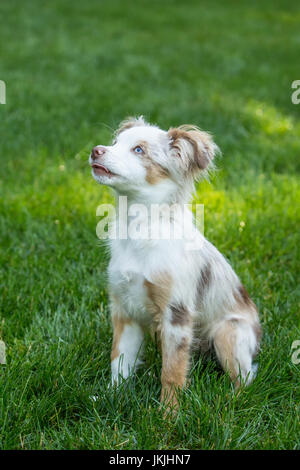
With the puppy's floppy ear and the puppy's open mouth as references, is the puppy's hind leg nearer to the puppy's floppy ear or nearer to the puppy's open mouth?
the puppy's floppy ear

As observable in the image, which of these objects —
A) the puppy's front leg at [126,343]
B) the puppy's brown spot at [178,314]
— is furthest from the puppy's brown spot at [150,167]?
the puppy's front leg at [126,343]

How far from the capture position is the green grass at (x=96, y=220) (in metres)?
2.43

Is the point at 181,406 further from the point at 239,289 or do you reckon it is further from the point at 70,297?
the point at 70,297

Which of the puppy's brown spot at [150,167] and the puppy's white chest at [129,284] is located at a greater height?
the puppy's brown spot at [150,167]

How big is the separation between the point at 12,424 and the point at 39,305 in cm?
108

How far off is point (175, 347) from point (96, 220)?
6.22 feet

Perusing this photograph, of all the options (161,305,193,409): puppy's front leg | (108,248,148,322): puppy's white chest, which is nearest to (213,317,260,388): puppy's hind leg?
(161,305,193,409): puppy's front leg

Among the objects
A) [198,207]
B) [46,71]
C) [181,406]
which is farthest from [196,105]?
[181,406]

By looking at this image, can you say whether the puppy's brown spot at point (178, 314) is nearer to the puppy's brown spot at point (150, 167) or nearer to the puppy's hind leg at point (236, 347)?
the puppy's hind leg at point (236, 347)

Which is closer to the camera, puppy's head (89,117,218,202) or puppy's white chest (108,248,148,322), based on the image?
puppy's head (89,117,218,202)

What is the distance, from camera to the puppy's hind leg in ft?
8.98

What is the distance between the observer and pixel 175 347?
258 cm

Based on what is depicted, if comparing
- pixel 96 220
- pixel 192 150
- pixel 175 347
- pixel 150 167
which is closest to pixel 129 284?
pixel 175 347

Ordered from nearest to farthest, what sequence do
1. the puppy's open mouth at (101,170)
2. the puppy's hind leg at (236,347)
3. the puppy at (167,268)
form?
1. the puppy's open mouth at (101,170)
2. the puppy at (167,268)
3. the puppy's hind leg at (236,347)
